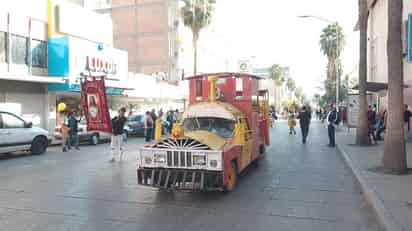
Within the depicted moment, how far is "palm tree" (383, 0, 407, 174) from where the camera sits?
30.9 ft

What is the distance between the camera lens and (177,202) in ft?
23.6

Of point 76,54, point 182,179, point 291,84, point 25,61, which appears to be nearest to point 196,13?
point 76,54

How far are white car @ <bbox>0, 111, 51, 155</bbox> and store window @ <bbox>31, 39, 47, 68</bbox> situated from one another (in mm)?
7570

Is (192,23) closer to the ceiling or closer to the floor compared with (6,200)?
closer to the ceiling

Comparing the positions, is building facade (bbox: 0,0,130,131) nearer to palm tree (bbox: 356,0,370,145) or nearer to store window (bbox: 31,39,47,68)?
store window (bbox: 31,39,47,68)

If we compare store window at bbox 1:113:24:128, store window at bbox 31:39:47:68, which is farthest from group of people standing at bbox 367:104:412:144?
store window at bbox 31:39:47:68

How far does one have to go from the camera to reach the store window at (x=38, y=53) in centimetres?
2122

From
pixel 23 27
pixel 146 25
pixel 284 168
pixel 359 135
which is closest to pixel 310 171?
pixel 284 168

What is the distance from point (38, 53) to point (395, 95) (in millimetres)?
18829

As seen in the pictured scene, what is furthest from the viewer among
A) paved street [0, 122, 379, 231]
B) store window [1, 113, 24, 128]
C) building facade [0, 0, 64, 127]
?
building facade [0, 0, 64, 127]

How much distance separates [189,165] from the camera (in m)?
7.34

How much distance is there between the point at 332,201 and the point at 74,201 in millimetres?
4912

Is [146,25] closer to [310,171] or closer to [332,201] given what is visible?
[310,171]

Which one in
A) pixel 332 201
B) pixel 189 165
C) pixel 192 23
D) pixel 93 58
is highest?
pixel 192 23
